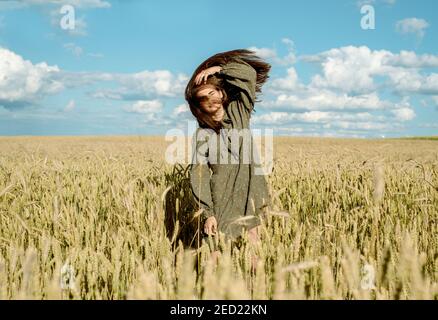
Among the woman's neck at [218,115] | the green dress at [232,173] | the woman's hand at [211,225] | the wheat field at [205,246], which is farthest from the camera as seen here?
the woman's neck at [218,115]

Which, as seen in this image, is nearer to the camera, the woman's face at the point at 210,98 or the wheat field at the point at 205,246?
the wheat field at the point at 205,246

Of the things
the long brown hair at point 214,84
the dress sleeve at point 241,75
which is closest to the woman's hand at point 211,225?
the long brown hair at point 214,84

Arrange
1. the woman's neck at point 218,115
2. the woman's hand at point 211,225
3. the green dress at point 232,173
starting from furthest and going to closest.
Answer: the woman's neck at point 218,115 → the green dress at point 232,173 → the woman's hand at point 211,225

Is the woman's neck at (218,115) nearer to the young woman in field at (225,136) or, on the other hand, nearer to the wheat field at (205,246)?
the young woman in field at (225,136)

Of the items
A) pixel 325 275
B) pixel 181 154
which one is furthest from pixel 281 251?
pixel 181 154

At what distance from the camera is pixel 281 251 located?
164 centimetres

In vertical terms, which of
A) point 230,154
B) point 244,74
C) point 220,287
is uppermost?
point 244,74

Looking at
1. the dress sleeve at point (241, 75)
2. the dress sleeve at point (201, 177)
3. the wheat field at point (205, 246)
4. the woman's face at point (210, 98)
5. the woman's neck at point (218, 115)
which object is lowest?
the wheat field at point (205, 246)

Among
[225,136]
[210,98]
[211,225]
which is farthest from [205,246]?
[210,98]

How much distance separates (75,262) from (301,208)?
5.63 feet

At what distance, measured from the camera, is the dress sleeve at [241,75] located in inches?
103

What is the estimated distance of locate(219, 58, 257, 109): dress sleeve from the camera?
2.62 metres

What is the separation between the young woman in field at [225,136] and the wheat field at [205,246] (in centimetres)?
16
